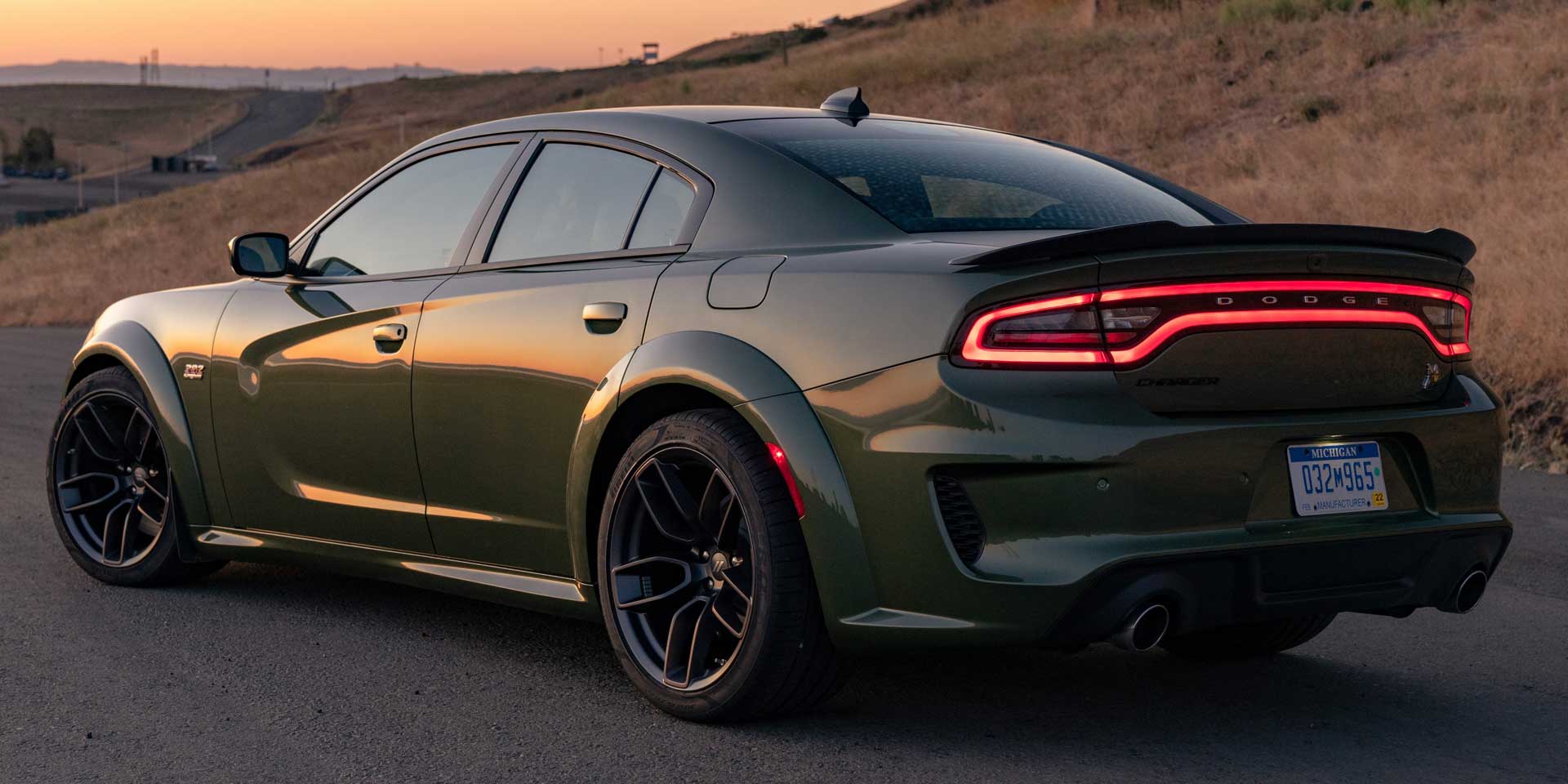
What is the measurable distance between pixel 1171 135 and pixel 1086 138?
6.78ft

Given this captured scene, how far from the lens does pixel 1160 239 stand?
11.7 ft

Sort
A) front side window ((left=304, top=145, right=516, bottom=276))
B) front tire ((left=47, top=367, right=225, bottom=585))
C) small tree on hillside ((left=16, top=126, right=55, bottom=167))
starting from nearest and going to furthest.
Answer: front side window ((left=304, top=145, right=516, bottom=276)) < front tire ((left=47, top=367, right=225, bottom=585)) < small tree on hillside ((left=16, top=126, right=55, bottom=167))

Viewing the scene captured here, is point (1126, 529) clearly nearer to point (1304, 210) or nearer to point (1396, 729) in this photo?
point (1396, 729)

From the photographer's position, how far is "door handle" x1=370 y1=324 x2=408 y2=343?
4.83m

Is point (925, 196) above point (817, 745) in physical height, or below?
above

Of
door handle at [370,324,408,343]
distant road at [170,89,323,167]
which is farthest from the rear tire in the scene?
distant road at [170,89,323,167]

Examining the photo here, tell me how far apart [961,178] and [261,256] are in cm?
245

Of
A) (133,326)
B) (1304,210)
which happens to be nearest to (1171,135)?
(1304,210)

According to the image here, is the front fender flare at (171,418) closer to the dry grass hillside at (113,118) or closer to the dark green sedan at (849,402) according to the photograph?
the dark green sedan at (849,402)

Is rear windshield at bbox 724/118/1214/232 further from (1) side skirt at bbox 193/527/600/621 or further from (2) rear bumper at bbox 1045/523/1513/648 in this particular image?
(1) side skirt at bbox 193/527/600/621

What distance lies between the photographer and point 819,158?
14.2ft

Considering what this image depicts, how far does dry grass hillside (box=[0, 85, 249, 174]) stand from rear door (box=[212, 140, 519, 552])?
140532 mm

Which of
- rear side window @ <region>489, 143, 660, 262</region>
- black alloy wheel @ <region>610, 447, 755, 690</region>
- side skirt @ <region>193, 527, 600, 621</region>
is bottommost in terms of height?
side skirt @ <region>193, 527, 600, 621</region>

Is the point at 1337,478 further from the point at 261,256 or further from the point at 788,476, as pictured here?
the point at 261,256
